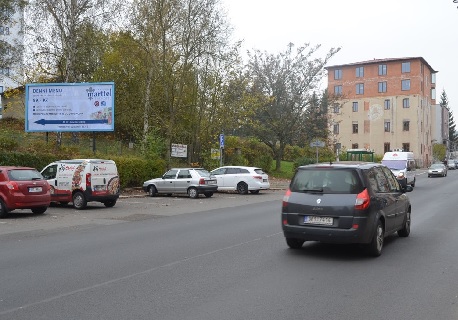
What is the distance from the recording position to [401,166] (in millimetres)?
32562

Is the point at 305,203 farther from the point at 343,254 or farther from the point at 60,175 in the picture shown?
the point at 60,175

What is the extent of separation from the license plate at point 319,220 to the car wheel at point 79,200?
38.6ft

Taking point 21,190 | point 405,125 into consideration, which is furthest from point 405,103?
point 21,190

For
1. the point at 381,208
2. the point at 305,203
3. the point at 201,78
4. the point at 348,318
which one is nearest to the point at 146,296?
the point at 348,318

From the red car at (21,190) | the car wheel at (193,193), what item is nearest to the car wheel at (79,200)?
the red car at (21,190)

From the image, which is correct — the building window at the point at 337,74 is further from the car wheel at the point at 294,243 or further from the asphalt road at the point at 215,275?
the car wheel at the point at 294,243

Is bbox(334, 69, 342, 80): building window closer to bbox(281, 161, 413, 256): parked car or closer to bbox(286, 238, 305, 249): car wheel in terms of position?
bbox(281, 161, 413, 256): parked car

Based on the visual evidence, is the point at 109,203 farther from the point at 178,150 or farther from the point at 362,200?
the point at 362,200

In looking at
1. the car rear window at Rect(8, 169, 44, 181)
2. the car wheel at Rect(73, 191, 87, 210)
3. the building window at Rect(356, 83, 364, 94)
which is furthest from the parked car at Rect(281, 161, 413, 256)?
the building window at Rect(356, 83, 364, 94)

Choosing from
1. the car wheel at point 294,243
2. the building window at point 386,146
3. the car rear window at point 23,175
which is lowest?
the car wheel at point 294,243

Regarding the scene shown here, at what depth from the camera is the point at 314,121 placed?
150 feet

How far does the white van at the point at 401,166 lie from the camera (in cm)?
3157

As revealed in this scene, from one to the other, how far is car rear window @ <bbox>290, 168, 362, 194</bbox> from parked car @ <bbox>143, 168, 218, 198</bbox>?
52.1 ft

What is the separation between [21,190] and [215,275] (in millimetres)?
10591
